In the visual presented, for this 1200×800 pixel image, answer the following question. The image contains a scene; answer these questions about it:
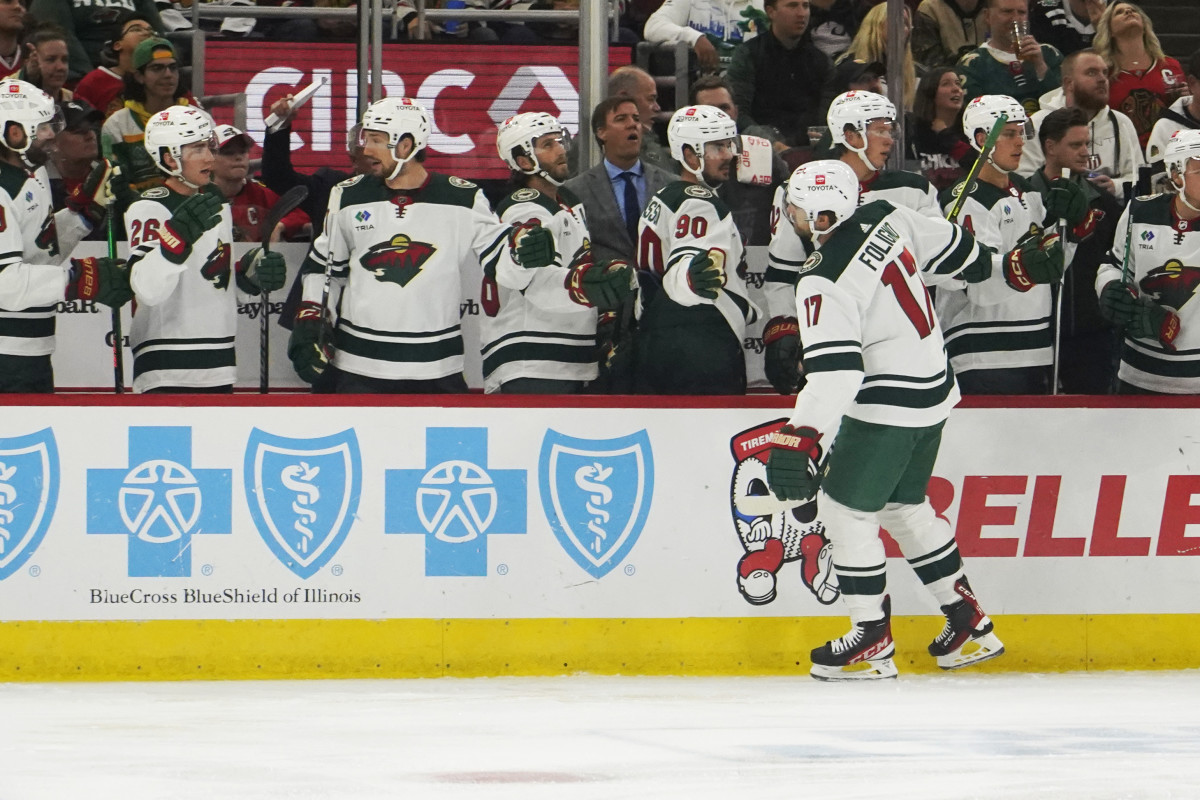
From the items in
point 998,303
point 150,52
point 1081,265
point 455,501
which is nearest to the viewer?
point 455,501

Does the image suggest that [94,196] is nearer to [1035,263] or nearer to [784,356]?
[784,356]

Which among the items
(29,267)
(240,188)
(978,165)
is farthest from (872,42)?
(29,267)

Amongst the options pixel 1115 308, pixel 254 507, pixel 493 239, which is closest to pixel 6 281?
pixel 254 507

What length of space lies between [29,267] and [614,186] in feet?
6.30

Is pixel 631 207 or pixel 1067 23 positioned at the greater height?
pixel 1067 23

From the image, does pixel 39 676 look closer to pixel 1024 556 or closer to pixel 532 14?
pixel 1024 556

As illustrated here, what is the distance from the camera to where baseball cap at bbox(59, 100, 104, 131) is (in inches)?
258

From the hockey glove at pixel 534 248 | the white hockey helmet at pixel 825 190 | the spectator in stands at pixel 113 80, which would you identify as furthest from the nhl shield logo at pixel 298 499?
the spectator in stands at pixel 113 80

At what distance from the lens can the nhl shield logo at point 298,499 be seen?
5.56 meters

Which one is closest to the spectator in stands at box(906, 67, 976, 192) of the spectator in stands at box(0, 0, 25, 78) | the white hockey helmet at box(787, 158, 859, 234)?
the white hockey helmet at box(787, 158, 859, 234)

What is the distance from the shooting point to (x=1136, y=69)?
7574 millimetres

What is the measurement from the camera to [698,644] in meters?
5.71

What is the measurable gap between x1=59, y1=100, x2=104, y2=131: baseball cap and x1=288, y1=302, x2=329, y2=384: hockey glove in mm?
1291

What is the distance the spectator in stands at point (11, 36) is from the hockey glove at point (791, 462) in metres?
3.71
